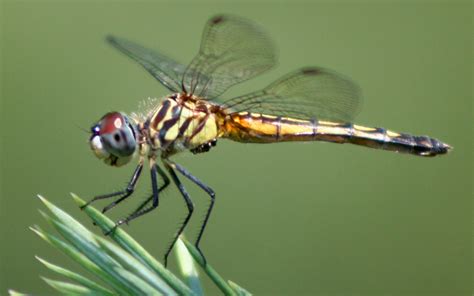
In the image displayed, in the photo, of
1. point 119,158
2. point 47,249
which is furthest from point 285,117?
point 47,249

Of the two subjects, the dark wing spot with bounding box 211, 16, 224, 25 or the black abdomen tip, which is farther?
the black abdomen tip

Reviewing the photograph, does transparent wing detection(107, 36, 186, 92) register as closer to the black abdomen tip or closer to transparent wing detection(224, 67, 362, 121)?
transparent wing detection(224, 67, 362, 121)

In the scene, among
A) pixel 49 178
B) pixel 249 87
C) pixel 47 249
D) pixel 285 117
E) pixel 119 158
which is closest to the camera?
pixel 119 158

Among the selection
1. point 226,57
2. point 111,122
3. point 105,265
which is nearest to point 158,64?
point 226,57

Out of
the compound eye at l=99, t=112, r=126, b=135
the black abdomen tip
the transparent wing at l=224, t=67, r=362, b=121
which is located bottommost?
the compound eye at l=99, t=112, r=126, b=135

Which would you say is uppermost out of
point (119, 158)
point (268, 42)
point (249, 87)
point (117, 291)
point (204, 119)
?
point (249, 87)

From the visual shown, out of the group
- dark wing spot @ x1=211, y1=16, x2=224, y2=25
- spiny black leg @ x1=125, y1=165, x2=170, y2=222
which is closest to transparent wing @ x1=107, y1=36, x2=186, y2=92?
dark wing spot @ x1=211, y1=16, x2=224, y2=25

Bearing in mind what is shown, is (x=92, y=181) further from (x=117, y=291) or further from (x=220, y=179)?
(x=117, y=291)
